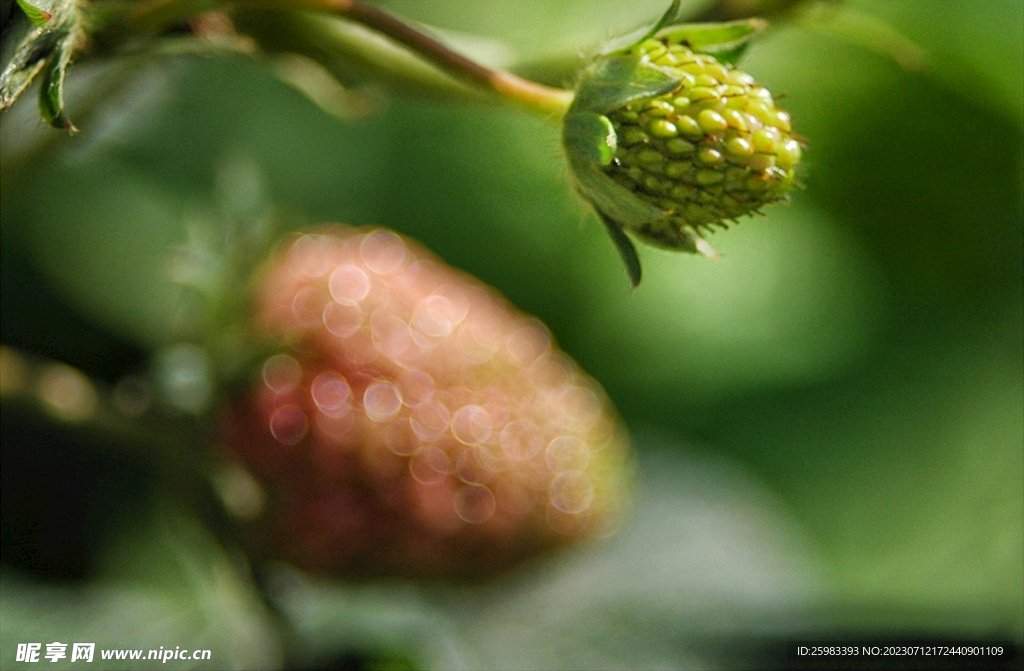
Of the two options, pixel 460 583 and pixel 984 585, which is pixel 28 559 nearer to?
pixel 460 583

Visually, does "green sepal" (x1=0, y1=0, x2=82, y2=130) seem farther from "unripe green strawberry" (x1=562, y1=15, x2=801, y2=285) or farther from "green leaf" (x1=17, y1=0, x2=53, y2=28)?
"unripe green strawberry" (x1=562, y1=15, x2=801, y2=285)

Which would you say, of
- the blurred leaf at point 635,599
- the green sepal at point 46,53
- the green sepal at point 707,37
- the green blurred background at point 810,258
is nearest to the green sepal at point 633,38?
the green sepal at point 707,37

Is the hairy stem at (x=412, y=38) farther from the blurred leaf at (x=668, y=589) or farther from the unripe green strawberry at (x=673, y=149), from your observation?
the blurred leaf at (x=668, y=589)

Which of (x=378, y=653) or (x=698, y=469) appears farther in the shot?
(x=698, y=469)

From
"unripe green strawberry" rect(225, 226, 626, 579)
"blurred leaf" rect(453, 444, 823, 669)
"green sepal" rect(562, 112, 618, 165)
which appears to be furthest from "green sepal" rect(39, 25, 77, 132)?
"blurred leaf" rect(453, 444, 823, 669)

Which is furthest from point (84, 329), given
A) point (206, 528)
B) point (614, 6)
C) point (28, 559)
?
point (614, 6)

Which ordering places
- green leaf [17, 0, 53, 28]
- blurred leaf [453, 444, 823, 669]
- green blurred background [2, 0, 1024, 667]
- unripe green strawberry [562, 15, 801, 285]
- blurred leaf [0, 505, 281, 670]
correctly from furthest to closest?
1. green blurred background [2, 0, 1024, 667]
2. blurred leaf [453, 444, 823, 669]
3. blurred leaf [0, 505, 281, 670]
4. unripe green strawberry [562, 15, 801, 285]
5. green leaf [17, 0, 53, 28]
